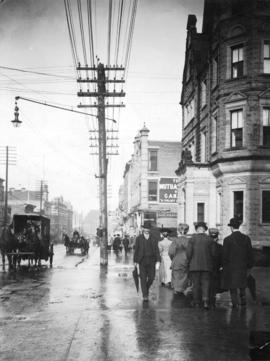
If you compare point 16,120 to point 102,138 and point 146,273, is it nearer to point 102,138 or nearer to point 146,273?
point 102,138

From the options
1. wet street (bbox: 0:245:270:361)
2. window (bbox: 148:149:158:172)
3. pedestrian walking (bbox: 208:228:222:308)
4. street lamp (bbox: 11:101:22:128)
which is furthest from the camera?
window (bbox: 148:149:158:172)

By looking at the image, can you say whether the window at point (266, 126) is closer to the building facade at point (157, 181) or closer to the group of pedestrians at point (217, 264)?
the group of pedestrians at point (217, 264)

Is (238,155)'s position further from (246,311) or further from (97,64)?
(246,311)

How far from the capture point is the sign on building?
55719 mm

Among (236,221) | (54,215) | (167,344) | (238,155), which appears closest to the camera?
(167,344)

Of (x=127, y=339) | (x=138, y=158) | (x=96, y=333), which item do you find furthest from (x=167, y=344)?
(x=138, y=158)

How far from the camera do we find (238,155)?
25.0 m

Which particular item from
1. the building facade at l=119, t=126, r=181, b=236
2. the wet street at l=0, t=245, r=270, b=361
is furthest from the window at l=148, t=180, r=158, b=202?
the wet street at l=0, t=245, r=270, b=361

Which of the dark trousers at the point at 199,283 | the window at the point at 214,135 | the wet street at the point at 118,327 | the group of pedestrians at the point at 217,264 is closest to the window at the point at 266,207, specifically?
the window at the point at 214,135

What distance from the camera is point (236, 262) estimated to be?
1026 centimetres

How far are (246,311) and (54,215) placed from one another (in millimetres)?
138137

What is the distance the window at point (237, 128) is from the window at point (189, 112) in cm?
872

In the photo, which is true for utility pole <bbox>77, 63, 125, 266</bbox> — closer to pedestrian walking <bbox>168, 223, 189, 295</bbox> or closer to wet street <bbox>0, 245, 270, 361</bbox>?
wet street <bbox>0, 245, 270, 361</bbox>

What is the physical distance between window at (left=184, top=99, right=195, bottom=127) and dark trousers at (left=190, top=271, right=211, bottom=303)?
81.5ft
